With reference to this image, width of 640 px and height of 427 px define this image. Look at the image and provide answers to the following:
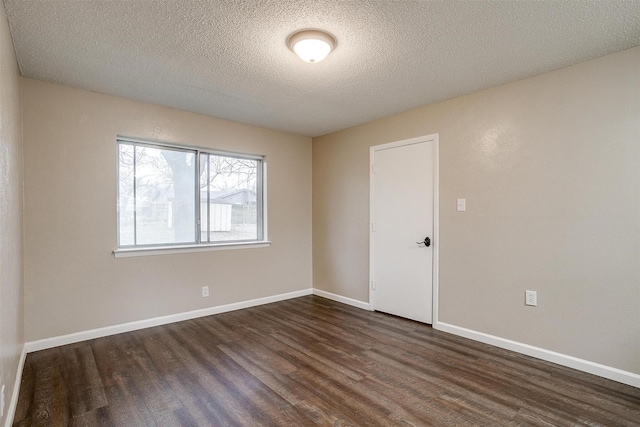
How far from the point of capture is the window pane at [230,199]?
408 cm

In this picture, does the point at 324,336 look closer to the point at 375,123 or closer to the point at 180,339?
the point at 180,339

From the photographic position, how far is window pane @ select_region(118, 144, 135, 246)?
11.2 ft

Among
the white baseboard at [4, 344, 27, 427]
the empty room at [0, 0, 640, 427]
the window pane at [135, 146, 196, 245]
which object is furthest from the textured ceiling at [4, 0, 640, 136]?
the white baseboard at [4, 344, 27, 427]

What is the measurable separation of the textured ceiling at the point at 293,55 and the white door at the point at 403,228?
2.49 ft

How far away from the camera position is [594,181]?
98.7 inches

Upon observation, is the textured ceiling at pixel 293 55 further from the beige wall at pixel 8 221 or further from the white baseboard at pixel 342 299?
the white baseboard at pixel 342 299

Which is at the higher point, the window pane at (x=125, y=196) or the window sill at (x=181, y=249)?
the window pane at (x=125, y=196)

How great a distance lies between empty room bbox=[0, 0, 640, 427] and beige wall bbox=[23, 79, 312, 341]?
20mm

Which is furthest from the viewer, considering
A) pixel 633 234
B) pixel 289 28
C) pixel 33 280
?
pixel 33 280

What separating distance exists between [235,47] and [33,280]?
8.84ft

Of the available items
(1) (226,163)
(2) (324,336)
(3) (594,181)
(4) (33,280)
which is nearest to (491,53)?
(3) (594,181)

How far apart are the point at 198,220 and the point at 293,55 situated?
2.35 metres

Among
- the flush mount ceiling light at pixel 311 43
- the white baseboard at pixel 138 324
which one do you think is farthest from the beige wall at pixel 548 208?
the white baseboard at pixel 138 324

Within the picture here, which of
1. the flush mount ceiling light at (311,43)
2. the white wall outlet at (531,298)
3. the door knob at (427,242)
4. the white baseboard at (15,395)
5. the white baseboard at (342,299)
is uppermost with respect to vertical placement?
the flush mount ceiling light at (311,43)
